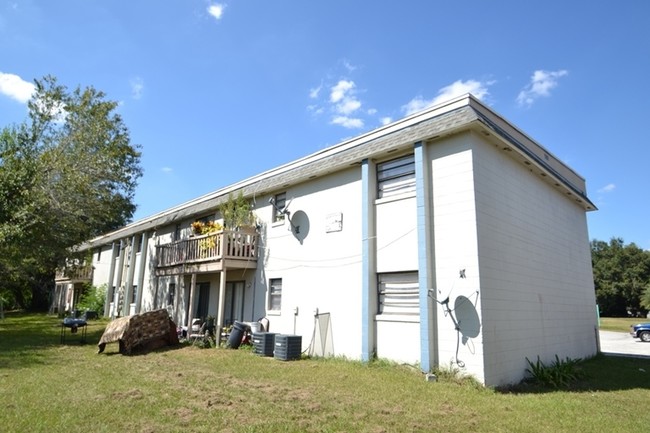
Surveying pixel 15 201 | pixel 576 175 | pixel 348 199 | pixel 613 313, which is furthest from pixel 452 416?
pixel 613 313

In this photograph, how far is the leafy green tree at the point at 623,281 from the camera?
2386 inches

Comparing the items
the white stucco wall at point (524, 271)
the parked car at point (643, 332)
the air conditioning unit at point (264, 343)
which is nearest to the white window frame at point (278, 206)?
the air conditioning unit at point (264, 343)

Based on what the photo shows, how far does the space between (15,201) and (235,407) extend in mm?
14824

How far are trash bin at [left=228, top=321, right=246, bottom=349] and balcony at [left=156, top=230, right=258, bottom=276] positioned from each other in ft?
6.84

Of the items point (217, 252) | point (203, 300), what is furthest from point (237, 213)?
point (203, 300)

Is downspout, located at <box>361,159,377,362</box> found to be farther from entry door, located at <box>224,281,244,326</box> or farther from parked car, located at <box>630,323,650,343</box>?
parked car, located at <box>630,323,650,343</box>

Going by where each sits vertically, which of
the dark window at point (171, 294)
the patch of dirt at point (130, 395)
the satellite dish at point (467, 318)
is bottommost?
the patch of dirt at point (130, 395)

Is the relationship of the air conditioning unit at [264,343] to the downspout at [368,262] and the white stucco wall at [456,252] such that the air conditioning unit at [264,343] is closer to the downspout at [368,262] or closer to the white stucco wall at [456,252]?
the downspout at [368,262]

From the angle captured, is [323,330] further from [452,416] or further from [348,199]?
[452,416]

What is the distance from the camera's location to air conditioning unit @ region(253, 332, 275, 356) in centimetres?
1270

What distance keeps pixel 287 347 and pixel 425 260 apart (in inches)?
187

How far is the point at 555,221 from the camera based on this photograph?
14273mm

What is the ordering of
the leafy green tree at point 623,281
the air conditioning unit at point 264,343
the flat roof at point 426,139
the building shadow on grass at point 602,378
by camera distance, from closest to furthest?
1. the building shadow on grass at point 602,378
2. the flat roof at point 426,139
3. the air conditioning unit at point 264,343
4. the leafy green tree at point 623,281

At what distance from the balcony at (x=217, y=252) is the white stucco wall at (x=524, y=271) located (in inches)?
346
